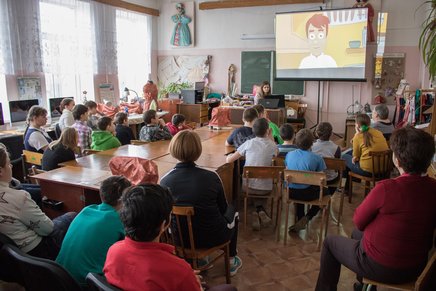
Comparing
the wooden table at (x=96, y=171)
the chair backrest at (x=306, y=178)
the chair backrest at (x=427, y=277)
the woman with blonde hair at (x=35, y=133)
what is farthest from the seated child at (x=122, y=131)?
the chair backrest at (x=427, y=277)

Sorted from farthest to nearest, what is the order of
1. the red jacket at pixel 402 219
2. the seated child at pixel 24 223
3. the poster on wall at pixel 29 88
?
the poster on wall at pixel 29 88 → the seated child at pixel 24 223 → the red jacket at pixel 402 219

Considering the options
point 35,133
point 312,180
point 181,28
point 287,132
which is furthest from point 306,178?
point 181,28

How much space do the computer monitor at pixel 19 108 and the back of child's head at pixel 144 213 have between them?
4.88 metres

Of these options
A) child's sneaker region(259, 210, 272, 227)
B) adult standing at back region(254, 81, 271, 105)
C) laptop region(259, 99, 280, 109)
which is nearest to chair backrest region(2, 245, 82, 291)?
child's sneaker region(259, 210, 272, 227)

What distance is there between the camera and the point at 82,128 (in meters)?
4.56

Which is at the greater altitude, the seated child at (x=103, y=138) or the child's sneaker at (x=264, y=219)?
the seated child at (x=103, y=138)

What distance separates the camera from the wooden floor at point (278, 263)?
271cm

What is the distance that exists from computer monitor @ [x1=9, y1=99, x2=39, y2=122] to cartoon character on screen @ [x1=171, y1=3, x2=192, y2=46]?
428 cm

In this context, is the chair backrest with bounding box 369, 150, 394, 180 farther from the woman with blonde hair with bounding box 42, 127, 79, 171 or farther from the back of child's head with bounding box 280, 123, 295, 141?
the woman with blonde hair with bounding box 42, 127, 79, 171

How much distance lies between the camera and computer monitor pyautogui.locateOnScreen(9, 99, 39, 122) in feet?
17.9

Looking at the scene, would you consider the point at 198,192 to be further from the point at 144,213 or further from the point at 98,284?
the point at 98,284

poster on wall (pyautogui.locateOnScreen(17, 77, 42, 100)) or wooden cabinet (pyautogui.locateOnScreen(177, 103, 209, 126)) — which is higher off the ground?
poster on wall (pyautogui.locateOnScreen(17, 77, 42, 100))

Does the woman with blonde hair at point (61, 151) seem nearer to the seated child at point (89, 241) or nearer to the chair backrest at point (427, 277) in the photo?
the seated child at point (89, 241)

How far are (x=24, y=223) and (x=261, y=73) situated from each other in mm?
7126
